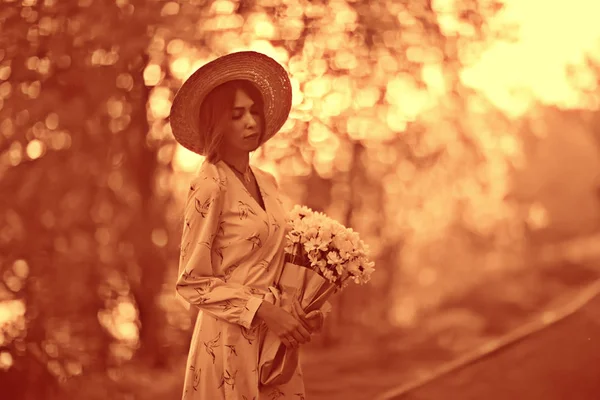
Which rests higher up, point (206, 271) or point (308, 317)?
point (206, 271)

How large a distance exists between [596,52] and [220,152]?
2328 mm

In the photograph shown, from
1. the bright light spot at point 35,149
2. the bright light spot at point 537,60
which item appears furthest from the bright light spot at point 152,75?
the bright light spot at point 537,60

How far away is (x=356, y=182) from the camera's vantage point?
4.06 metres

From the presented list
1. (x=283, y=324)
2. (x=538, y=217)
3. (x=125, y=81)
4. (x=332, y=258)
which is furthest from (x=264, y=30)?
(x=283, y=324)

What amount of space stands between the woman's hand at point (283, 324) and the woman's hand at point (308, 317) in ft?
0.05

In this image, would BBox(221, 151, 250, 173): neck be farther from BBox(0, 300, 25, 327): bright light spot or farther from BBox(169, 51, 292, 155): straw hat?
BBox(0, 300, 25, 327): bright light spot

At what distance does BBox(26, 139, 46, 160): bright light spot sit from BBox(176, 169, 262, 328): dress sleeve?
83.3 inches

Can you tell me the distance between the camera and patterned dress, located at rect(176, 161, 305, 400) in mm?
2285

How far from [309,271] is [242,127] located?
18.3 inches

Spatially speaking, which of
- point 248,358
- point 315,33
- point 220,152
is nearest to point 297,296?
point 248,358

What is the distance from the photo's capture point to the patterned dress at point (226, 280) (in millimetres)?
2285

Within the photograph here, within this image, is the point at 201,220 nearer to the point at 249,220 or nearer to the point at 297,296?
the point at 249,220

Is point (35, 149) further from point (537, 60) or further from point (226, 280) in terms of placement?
point (537, 60)

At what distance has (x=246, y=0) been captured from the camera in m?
4.15
